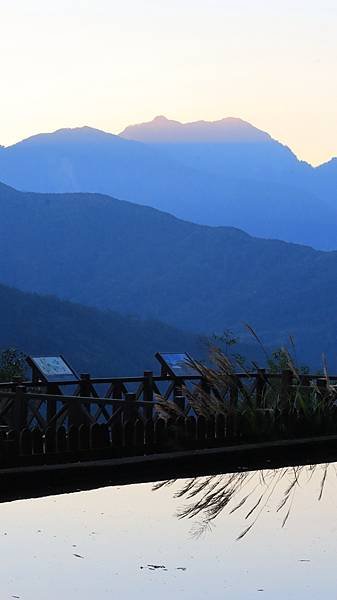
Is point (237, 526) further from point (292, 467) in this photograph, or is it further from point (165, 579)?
point (292, 467)

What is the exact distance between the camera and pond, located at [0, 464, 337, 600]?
4617 millimetres

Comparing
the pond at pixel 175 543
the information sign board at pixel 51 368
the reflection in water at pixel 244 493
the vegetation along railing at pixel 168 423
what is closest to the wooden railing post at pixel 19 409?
the vegetation along railing at pixel 168 423

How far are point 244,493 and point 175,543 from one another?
1637mm

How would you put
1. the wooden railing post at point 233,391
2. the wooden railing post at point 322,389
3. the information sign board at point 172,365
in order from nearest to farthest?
the wooden railing post at point 233,391 < the wooden railing post at point 322,389 < the information sign board at point 172,365

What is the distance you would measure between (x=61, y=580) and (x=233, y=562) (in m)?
0.87

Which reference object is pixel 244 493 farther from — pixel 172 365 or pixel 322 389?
pixel 172 365

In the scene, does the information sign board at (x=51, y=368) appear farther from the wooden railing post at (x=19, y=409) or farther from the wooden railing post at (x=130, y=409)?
the wooden railing post at (x=130, y=409)

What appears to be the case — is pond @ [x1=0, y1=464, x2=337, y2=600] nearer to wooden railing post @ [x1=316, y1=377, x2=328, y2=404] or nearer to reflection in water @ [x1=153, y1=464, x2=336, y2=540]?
reflection in water @ [x1=153, y1=464, x2=336, y2=540]

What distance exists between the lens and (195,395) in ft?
32.5

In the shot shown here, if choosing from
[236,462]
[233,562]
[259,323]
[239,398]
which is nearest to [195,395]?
[239,398]

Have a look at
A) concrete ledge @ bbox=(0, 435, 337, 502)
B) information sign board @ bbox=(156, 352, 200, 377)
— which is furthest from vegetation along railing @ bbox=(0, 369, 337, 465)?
information sign board @ bbox=(156, 352, 200, 377)

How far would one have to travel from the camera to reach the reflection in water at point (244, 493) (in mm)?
6285

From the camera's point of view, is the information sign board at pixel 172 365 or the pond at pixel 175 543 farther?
the information sign board at pixel 172 365

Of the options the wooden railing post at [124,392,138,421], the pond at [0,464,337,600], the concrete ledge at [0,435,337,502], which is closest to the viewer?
the pond at [0,464,337,600]
